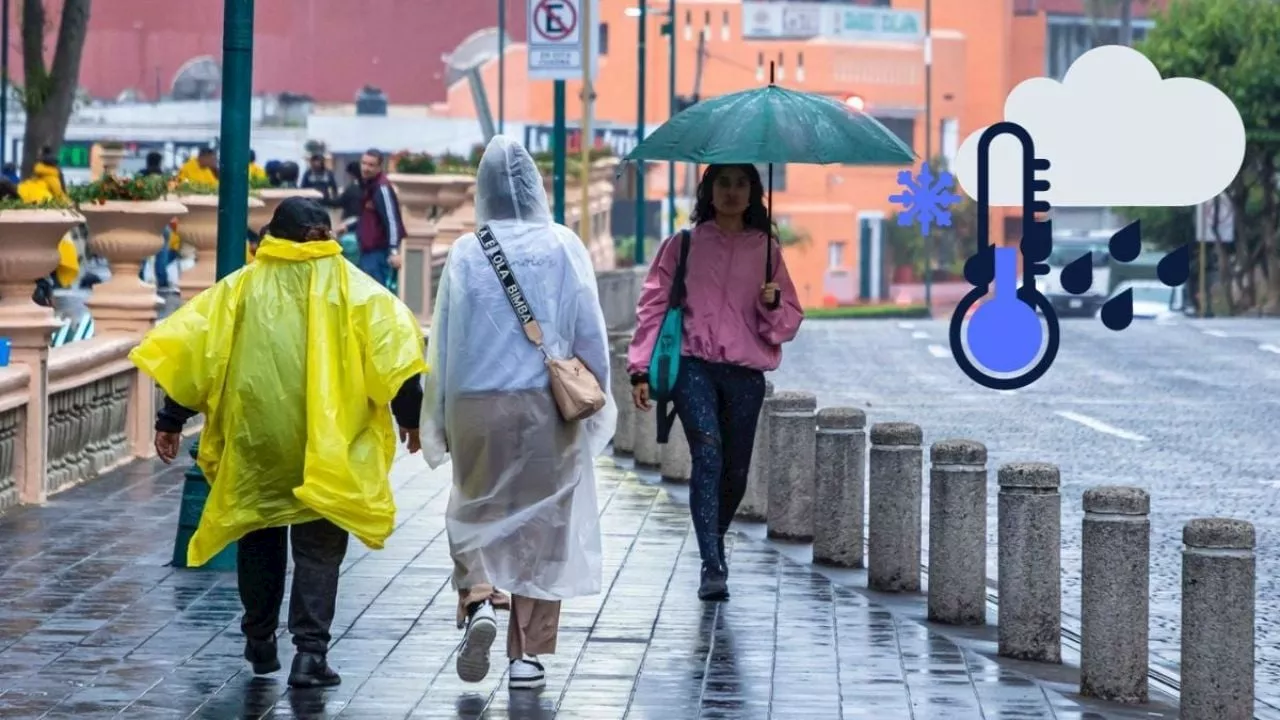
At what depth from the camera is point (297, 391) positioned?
8047 millimetres

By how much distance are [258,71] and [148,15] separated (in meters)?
3.65

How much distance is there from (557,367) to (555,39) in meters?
13.3

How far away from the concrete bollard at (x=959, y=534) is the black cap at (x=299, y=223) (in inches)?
107

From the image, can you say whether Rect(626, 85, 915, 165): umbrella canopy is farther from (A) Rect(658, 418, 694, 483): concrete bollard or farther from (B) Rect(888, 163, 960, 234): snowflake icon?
(B) Rect(888, 163, 960, 234): snowflake icon

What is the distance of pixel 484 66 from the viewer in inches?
3196

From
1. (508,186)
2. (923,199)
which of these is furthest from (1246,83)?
(508,186)

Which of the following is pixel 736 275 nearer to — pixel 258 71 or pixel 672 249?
pixel 672 249

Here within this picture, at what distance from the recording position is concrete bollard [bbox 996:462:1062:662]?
893 centimetres

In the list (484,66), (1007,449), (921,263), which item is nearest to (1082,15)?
(921,263)

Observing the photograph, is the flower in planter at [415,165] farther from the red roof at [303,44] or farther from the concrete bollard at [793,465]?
the red roof at [303,44]

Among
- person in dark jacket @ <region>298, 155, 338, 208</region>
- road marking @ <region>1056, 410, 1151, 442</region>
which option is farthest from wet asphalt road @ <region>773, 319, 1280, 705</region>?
person in dark jacket @ <region>298, 155, 338, 208</region>

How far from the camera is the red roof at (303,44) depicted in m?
72.2

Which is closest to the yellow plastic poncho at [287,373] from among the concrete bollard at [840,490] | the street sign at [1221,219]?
the concrete bollard at [840,490]

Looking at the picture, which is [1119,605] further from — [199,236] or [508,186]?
[199,236]
